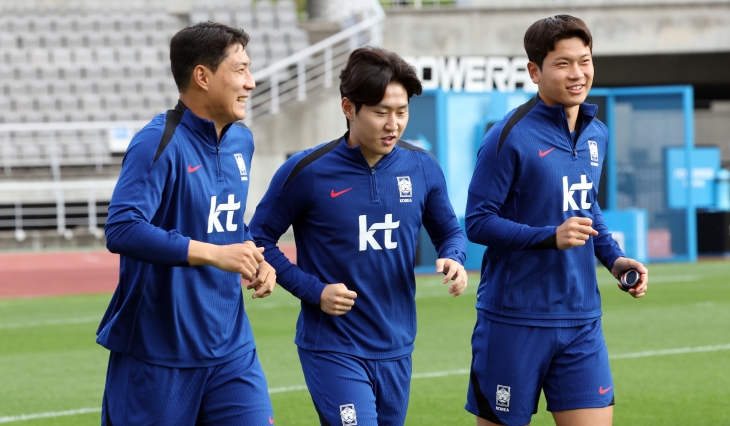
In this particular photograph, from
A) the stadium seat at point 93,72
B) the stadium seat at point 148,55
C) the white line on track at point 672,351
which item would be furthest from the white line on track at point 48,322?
the stadium seat at point 148,55

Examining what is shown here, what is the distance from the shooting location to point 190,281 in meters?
3.77

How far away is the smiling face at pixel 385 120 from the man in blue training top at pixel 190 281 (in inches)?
18.6

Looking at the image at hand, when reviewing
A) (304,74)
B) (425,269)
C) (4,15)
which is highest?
(4,15)

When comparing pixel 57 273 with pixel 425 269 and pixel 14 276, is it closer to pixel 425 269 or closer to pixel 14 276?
pixel 14 276

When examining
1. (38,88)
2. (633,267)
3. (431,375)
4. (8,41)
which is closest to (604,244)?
(633,267)

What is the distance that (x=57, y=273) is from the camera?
17094mm

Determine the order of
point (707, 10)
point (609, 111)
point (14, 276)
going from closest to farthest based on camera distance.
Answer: point (14, 276)
point (609, 111)
point (707, 10)

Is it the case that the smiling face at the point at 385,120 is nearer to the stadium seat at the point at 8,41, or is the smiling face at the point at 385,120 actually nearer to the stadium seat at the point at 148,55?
the stadium seat at the point at 148,55

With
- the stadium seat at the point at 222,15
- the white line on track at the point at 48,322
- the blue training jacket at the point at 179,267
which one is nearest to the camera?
the blue training jacket at the point at 179,267

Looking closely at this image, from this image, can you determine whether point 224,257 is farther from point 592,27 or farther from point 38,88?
point 592,27

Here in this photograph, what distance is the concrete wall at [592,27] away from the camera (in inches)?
997

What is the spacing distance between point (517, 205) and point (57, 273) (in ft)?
45.5

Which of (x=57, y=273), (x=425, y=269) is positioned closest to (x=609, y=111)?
(x=425, y=269)

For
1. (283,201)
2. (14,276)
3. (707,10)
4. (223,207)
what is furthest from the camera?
(707,10)
